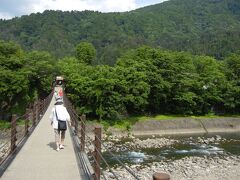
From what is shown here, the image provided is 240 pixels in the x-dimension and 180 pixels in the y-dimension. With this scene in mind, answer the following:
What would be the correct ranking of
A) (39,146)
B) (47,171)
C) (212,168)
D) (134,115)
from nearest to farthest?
(47,171) → (39,146) → (212,168) → (134,115)

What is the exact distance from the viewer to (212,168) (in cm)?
2577

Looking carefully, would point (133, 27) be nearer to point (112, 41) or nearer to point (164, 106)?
point (112, 41)

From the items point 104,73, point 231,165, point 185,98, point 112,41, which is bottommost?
point 231,165

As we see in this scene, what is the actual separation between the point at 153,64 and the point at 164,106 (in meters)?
6.24

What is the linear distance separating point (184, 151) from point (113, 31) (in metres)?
124

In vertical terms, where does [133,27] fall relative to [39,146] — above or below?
above

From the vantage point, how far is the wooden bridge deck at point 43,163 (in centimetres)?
798

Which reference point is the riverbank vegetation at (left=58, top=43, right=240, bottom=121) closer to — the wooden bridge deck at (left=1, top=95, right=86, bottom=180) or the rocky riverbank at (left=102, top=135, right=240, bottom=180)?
the rocky riverbank at (left=102, top=135, right=240, bottom=180)

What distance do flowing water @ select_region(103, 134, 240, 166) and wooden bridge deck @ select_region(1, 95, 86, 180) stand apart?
1432cm

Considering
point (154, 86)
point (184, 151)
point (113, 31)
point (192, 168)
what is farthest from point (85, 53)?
point (113, 31)

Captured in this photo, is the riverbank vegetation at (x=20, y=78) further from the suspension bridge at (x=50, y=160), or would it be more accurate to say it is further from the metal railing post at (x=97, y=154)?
the metal railing post at (x=97, y=154)

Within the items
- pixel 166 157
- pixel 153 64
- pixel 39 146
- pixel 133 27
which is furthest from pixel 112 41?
pixel 39 146

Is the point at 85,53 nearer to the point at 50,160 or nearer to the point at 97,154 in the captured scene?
the point at 50,160

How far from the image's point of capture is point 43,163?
9.20 m
